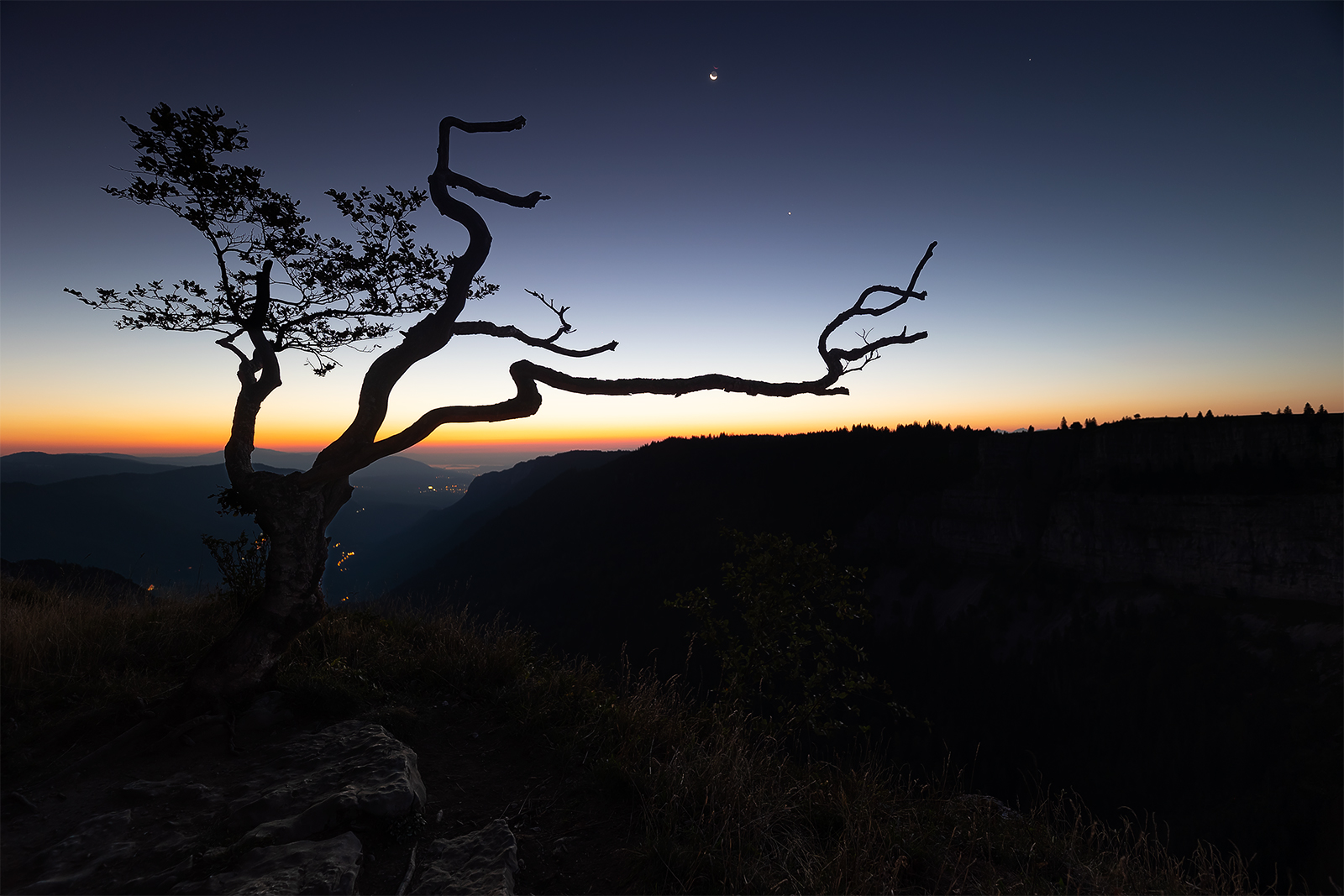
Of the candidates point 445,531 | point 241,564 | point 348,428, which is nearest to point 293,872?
point 348,428

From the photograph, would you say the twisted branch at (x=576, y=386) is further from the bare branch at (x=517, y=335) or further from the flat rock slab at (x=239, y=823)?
the flat rock slab at (x=239, y=823)

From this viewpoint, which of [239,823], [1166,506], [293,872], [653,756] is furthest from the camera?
[1166,506]

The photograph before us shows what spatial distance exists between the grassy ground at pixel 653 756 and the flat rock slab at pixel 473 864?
2.32 ft

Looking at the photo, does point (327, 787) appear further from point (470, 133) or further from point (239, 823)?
point (470, 133)

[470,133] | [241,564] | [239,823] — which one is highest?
[470,133]

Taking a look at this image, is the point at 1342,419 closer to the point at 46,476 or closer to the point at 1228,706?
the point at 1228,706

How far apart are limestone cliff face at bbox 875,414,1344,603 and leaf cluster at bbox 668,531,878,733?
64320mm

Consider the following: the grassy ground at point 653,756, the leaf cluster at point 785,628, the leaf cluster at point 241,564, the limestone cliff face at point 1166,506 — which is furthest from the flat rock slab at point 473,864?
the limestone cliff face at point 1166,506

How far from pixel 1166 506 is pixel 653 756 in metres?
71.8

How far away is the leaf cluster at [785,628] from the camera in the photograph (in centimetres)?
632

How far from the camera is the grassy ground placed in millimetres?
3133

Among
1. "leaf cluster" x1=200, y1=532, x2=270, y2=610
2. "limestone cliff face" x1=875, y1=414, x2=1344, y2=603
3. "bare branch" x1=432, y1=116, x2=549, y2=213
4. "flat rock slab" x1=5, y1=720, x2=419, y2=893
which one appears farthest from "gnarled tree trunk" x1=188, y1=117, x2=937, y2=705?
"limestone cliff face" x1=875, y1=414, x2=1344, y2=603

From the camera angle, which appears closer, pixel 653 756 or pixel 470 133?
pixel 653 756

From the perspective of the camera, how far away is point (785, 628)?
7102mm
